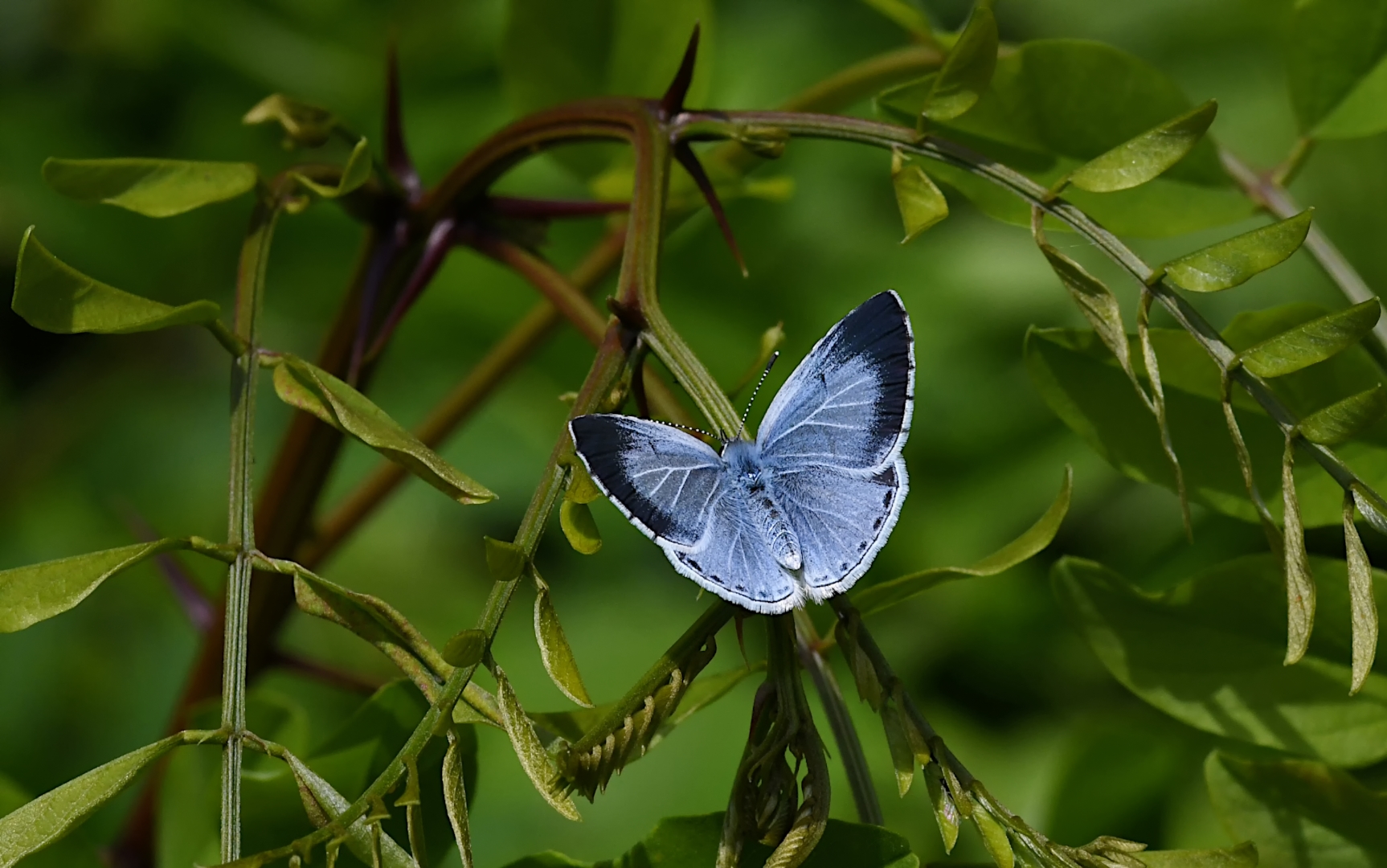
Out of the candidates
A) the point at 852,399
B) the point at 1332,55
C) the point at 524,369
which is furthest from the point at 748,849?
the point at 524,369

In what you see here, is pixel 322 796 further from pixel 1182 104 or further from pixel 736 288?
pixel 736 288

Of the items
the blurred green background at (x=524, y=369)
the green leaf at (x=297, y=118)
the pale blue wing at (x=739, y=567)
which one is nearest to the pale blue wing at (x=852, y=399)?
the pale blue wing at (x=739, y=567)

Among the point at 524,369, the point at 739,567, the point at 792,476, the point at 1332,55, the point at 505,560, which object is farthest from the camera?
the point at 524,369

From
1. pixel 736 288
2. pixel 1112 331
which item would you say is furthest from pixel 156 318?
pixel 736 288

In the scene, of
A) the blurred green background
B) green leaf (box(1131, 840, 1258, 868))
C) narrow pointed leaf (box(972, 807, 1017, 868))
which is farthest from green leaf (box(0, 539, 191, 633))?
the blurred green background

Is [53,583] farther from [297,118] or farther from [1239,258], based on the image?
[1239,258]

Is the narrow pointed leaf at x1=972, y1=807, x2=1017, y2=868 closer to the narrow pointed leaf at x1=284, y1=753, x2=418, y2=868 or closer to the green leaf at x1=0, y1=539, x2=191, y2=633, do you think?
the narrow pointed leaf at x1=284, y1=753, x2=418, y2=868

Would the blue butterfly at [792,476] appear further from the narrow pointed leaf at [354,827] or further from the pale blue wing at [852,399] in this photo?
the narrow pointed leaf at [354,827]
